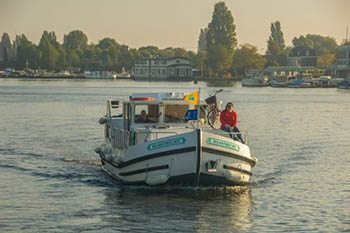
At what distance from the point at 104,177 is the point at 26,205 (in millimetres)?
6182

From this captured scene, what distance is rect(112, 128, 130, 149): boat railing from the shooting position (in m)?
28.7

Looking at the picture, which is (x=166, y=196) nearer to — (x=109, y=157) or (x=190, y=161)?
(x=190, y=161)

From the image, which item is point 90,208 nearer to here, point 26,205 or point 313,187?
point 26,205

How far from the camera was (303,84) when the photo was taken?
192 m

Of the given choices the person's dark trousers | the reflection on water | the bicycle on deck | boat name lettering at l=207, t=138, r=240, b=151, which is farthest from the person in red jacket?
the reflection on water

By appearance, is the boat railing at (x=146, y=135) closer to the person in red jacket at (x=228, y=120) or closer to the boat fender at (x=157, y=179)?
the boat fender at (x=157, y=179)

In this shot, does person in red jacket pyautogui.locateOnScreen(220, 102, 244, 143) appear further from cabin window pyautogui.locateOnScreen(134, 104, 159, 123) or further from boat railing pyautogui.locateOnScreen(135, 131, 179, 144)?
cabin window pyautogui.locateOnScreen(134, 104, 159, 123)

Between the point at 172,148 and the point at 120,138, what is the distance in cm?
434

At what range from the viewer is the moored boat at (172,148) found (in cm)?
2595

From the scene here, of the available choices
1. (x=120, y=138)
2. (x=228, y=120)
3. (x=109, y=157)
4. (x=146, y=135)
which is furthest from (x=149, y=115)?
(x=228, y=120)

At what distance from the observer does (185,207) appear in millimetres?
25203

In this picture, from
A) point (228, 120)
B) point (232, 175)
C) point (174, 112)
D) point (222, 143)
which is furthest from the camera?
point (174, 112)

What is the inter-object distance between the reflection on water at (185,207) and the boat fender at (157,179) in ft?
1.30

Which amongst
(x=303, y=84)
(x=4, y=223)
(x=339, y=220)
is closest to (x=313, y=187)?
(x=339, y=220)
